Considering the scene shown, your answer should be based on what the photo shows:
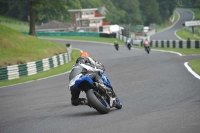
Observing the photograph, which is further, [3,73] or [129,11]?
[129,11]

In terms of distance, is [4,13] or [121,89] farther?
[4,13]

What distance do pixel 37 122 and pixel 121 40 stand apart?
196 feet

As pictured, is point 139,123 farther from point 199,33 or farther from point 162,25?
point 162,25

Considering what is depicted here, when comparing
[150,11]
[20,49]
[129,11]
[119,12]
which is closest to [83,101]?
[20,49]

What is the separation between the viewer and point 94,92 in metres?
9.52

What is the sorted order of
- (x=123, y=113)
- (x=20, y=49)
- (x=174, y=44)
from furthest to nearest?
(x=174, y=44)
(x=20, y=49)
(x=123, y=113)

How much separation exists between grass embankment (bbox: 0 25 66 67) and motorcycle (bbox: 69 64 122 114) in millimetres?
18164

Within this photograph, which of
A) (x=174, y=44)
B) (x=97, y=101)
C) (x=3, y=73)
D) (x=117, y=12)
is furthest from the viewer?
(x=117, y=12)

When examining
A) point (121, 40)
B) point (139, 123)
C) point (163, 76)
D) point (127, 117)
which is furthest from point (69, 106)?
point (121, 40)

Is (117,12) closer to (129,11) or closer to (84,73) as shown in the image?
(129,11)

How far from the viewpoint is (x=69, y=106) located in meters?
11.5

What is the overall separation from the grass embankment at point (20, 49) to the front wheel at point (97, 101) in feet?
60.6

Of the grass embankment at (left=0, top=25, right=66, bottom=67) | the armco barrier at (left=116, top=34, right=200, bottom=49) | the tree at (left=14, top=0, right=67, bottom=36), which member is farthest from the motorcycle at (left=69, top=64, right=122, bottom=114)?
the tree at (left=14, top=0, right=67, bottom=36)

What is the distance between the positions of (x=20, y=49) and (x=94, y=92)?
24800 millimetres
